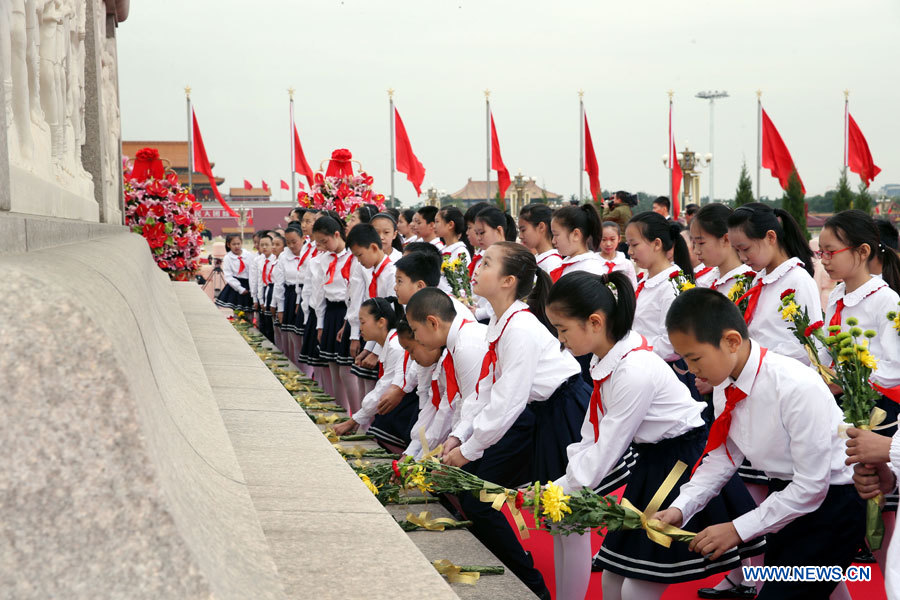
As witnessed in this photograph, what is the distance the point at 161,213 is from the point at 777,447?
6.54 metres

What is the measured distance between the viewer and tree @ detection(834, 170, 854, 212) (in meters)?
22.9

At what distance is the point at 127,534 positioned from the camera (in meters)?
0.81

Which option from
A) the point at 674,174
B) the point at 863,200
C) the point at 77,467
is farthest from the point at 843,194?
the point at 77,467

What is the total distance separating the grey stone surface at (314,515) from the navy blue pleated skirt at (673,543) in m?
1.01

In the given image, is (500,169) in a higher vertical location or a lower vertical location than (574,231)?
higher

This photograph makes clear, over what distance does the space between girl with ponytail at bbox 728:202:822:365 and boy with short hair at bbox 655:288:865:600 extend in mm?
1759

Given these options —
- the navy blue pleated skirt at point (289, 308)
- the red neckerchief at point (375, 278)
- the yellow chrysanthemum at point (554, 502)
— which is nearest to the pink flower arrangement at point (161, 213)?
the red neckerchief at point (375, 278)

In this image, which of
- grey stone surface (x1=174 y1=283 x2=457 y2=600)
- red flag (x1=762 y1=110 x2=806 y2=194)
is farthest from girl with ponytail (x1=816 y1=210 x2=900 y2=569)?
red flag (x1=762 y1=110 x2=806 y2=194)

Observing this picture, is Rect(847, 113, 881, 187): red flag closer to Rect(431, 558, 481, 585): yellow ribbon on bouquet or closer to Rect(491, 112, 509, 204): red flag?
Rect(491, 112, 509, 204): red flag

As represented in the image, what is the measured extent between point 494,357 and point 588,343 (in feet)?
2.54

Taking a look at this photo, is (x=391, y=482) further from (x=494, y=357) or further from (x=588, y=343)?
(x=588, y=343)

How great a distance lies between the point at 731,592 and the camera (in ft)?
11.7

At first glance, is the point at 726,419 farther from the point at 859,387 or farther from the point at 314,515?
the point at 314,515

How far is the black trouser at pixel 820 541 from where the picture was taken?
8.42 ft
